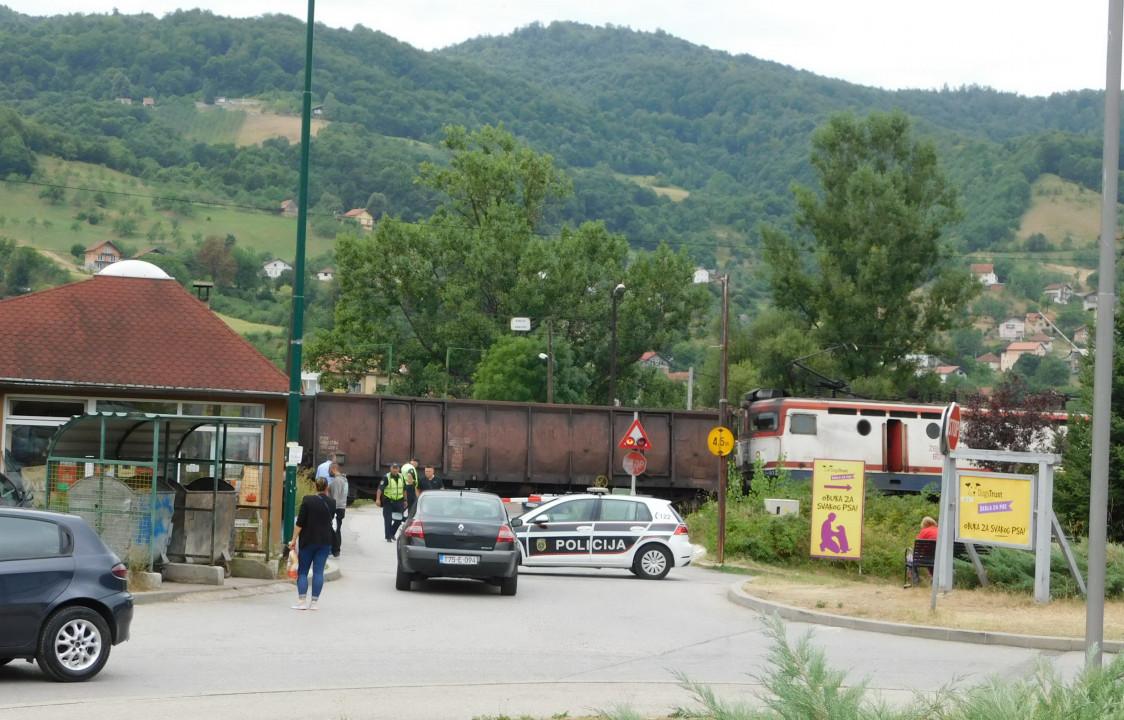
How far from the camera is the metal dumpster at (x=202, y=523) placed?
20922 mm

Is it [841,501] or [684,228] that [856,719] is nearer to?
[841,501]

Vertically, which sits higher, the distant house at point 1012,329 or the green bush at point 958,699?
the distant house at point 1012,329

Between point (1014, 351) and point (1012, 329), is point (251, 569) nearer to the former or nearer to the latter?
point (1014, 351)

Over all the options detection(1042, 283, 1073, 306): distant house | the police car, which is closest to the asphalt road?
the police car

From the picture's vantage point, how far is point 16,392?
2519 cm

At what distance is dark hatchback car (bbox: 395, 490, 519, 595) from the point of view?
838 inches

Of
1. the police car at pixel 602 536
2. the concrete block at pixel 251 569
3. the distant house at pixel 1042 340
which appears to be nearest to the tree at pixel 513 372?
the police car at pixel 602 536

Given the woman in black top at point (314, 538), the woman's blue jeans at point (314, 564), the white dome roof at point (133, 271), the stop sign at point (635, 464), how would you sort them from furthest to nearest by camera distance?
the stop sign at point (635, 464) → the white dome roof at point (133, 271) → the woman's blue jeans at point (314, 564) → the woman in black top at point (314, 538)

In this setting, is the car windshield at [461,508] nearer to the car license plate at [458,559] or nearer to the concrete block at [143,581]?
the car license plate at [458,559]

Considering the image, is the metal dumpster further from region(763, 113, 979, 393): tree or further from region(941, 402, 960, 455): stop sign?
region(763, 113, 979, 393): tree

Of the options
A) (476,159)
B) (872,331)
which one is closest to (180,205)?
(476,159)

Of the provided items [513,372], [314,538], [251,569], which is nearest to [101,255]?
[513,372]

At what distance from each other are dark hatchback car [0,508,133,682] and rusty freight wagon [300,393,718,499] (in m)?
29.2

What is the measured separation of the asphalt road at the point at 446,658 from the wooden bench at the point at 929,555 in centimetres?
341
